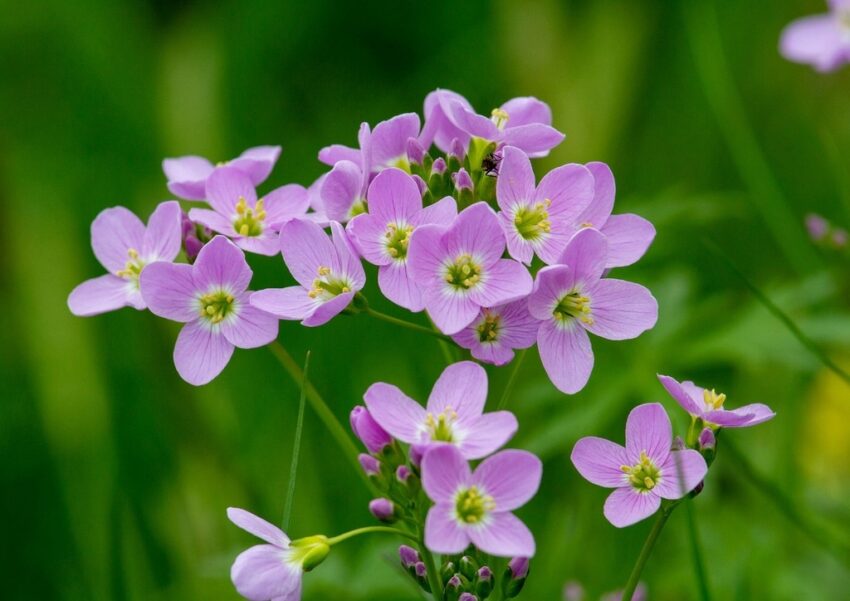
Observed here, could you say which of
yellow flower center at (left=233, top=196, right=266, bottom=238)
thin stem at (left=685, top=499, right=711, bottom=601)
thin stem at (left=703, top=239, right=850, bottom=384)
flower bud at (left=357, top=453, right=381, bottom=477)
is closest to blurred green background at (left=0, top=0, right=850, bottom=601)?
thin stem at (left=703, top=239, right=850, bottom=384)

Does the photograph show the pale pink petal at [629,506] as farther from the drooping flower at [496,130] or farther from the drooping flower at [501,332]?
the drooping flower at [496,130]

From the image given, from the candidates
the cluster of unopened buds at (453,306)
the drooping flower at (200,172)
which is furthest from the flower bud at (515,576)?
the drooping flower at (200,172)

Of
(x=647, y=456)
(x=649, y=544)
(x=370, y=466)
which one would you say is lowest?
(x=649, y=544)

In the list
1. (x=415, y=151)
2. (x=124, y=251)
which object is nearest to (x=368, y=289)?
(x=124, y=251)

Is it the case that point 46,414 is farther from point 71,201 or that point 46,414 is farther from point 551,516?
point 551,516

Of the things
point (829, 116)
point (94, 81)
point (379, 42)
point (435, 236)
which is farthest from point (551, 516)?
point (94, 81)

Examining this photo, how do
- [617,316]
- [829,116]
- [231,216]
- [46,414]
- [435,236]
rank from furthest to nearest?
[829,116] → [46,414] → [231,216] → [617,316] → [435,236]

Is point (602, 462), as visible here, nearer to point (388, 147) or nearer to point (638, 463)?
point (638, 463)
